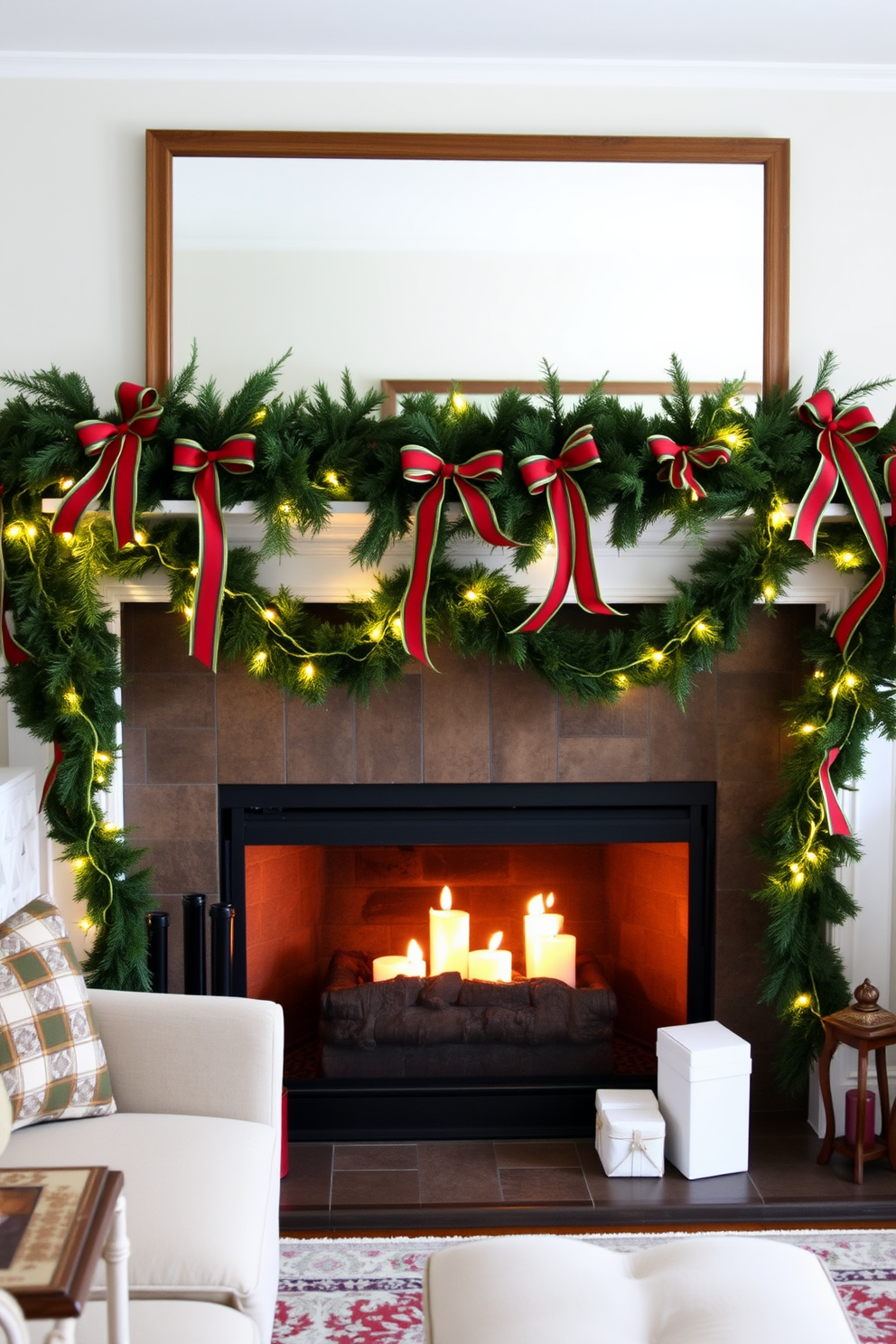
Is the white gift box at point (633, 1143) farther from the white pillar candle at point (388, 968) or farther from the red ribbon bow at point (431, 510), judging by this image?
the red ribbon bow at point (431, 510)

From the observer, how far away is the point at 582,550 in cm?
217

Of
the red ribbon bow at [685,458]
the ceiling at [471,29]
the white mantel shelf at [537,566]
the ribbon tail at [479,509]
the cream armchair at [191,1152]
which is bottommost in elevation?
the cream armchair at [191,1152]

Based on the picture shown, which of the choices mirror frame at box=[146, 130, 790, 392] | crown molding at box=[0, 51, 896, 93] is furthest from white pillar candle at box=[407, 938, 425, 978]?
crown molding at box=[0, 51, 896, 93]

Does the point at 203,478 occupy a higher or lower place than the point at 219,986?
higher

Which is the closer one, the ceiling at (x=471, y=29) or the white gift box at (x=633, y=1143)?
the ceiling at (x=471, y=29)

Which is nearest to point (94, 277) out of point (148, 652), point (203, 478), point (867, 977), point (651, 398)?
point (203, 478)

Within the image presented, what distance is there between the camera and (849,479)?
2238mm

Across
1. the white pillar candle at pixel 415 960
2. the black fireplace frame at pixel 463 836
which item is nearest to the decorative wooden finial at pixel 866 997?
the black fireplace frame at pixel 463 836

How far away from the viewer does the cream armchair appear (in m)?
1.42

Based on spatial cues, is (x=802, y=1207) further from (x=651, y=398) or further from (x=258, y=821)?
(x=651, y=398)

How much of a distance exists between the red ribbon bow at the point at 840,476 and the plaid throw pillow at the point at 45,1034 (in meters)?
1.65

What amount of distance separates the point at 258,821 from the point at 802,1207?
4.75ft

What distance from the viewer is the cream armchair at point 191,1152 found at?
1.42 metres

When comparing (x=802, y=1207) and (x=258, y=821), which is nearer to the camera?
(x=802, y=1207)
